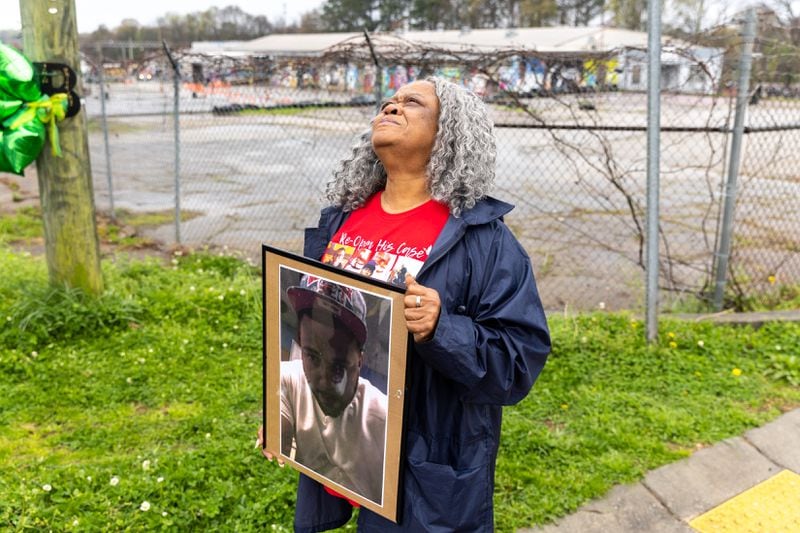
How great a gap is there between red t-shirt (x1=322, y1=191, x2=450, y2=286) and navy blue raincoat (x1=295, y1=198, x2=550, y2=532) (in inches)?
3.0

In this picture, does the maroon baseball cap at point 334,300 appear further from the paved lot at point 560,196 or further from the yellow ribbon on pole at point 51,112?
the yellow ribbon on pole at point 51,112

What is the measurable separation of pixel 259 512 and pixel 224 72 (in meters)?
4.38

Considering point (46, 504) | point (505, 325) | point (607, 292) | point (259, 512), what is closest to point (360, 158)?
point (505, 325)

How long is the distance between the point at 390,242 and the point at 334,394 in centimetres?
45

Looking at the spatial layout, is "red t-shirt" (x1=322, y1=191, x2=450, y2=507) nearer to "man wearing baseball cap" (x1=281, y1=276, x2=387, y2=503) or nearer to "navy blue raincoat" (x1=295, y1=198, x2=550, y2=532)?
"navy blue raincoat" (x1=295, y1=198, x2=550, y2=532)

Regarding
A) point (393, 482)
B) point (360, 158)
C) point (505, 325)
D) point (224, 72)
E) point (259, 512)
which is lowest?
point (259, 512)

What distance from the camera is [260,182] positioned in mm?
10930

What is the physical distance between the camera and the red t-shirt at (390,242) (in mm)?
1841

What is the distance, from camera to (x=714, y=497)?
115 inches

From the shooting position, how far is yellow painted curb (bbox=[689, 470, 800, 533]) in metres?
2.73

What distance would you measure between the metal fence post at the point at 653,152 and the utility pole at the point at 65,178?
3.34 m

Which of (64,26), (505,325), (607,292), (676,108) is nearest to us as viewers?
(505,325)

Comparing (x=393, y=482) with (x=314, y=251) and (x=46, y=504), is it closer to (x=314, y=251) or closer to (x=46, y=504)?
(x=314, y=251)

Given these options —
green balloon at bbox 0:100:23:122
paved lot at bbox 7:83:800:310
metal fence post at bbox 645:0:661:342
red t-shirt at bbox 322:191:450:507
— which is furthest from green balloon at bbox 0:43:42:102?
metal fence post at bbox 645:0:661:342
